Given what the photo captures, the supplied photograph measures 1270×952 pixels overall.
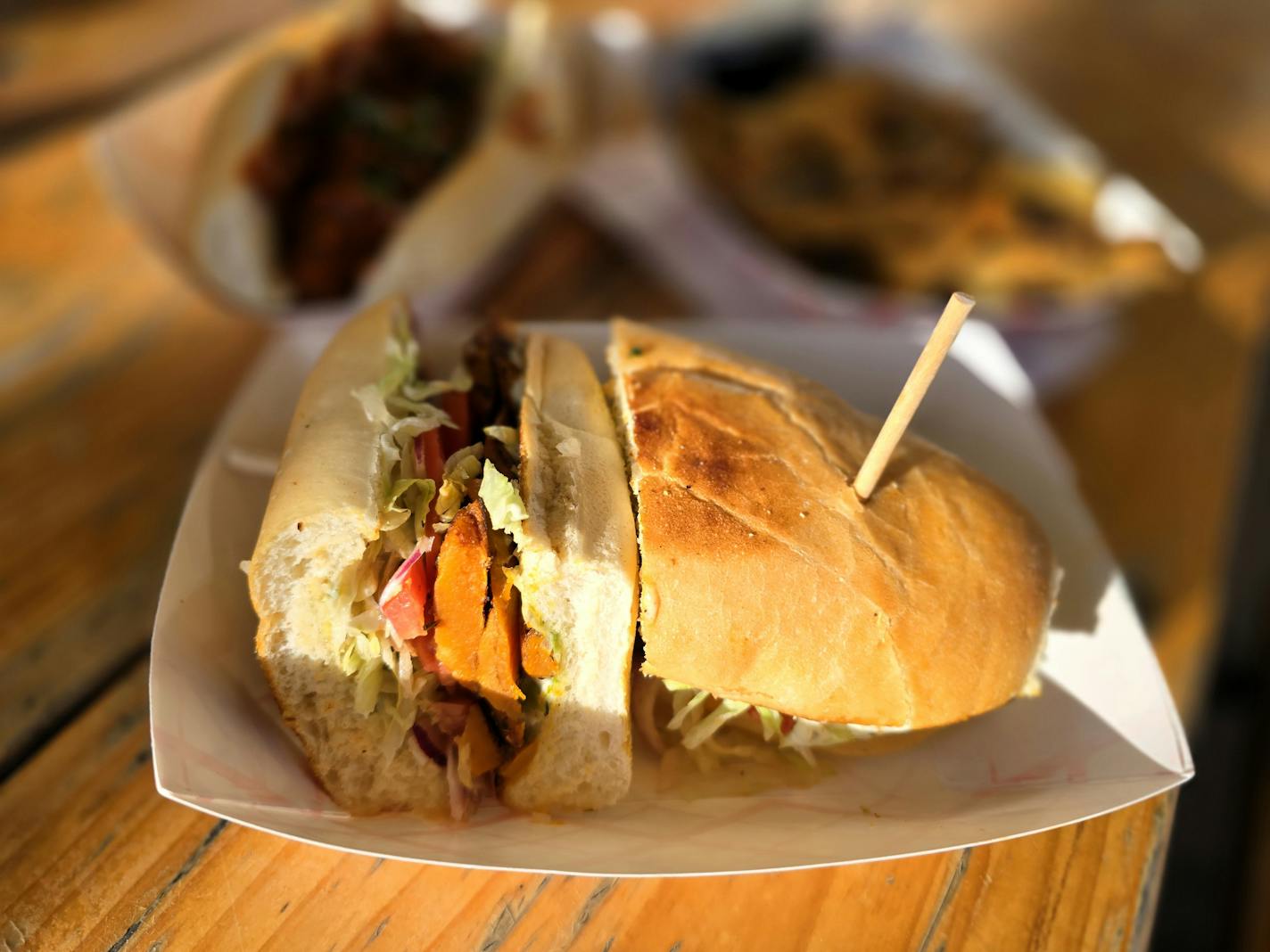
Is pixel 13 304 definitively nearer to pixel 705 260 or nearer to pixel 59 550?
pixel 59 550

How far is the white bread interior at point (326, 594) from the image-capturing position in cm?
118

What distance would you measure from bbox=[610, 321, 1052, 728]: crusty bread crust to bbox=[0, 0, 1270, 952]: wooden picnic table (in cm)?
31

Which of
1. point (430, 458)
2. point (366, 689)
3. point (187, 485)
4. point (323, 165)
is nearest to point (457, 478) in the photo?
point (430, 458)

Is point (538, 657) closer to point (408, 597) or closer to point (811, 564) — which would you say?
point (408, 597)

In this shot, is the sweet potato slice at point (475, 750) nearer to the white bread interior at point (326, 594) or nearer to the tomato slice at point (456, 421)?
the white bread interior at point (326, 594)

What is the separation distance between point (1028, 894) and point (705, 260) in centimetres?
201

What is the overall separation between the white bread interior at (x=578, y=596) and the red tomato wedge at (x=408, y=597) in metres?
0.14

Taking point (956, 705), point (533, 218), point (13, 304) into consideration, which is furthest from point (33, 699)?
point (533, 218)

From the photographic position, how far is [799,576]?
1.26 metres

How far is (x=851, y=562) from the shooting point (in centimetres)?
129

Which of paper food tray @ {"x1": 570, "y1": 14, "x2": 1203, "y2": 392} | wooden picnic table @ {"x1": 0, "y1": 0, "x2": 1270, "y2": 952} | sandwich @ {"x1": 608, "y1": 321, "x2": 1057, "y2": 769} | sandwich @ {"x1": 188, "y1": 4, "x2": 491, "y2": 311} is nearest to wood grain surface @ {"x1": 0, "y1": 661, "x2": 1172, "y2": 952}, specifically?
wooden picnic table @ {"x1": 0, "y1": 0, "x2": 1270, "y2": 952}

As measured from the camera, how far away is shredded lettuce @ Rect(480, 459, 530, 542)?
3.87 ft

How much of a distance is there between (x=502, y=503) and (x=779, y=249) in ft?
5.72

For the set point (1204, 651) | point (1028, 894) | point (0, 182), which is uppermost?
point (0, 182)
